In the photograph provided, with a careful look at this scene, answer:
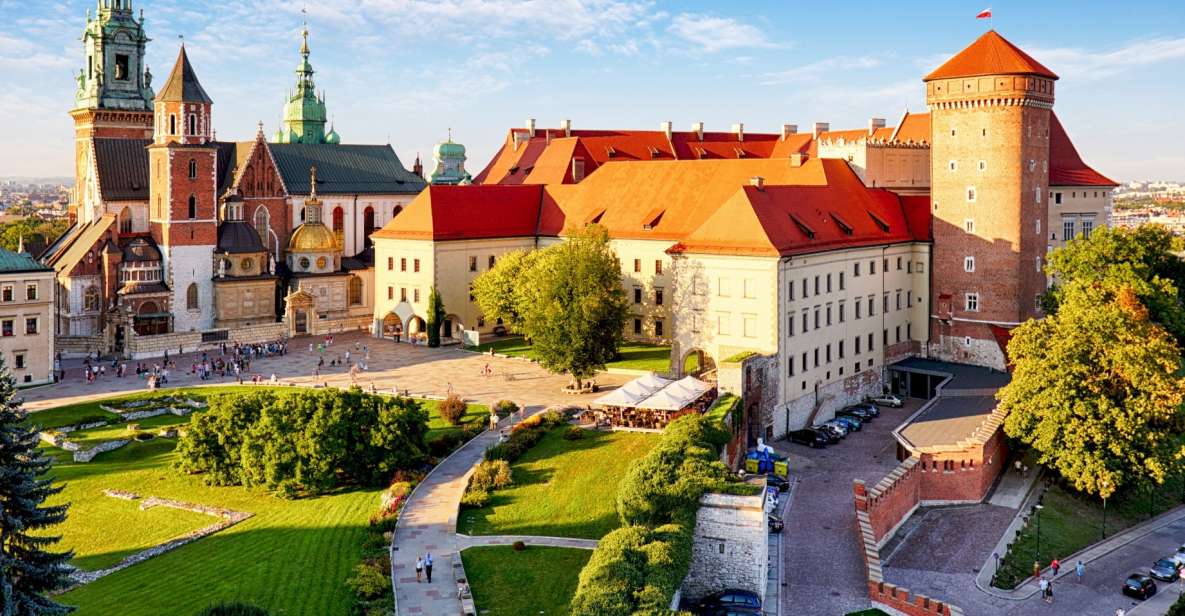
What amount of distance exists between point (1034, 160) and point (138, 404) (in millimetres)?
51742

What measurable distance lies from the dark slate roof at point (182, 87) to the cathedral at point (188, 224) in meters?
0.10

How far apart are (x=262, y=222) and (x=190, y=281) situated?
Result: 11020mm

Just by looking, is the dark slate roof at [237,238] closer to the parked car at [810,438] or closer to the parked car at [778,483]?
the parked car at [810,438]

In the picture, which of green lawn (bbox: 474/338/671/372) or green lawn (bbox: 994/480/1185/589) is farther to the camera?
green lawn (bbox: 474/338/671/372)

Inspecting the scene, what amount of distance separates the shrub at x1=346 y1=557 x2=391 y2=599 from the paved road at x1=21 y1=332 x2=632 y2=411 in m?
21.1

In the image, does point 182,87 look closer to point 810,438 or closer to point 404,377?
point 404,377

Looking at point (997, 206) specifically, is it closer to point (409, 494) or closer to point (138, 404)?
point (409, 494)

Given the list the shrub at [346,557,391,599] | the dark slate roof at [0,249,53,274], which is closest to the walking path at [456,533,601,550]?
the shrub at [346,557,391,599]

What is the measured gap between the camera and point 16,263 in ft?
227

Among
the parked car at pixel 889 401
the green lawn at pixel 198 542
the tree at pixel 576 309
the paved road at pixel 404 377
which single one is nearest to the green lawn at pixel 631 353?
the paved road at pixel 404 377

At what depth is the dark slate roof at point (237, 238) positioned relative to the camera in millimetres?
85312

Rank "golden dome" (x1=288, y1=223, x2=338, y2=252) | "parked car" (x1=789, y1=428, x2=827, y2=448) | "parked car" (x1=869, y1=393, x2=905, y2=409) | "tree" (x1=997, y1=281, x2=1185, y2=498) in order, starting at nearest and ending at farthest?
"tree" (x1=997, y1=281, x2=1185, y2=498)
"parked car" (x1=789, y1=428, x2=827, y2=448)
"parked car" (x1=869, y1=393, x2=905, y2=409)
"golden dome" (x1=288, y1=223, x2=338, y2=252)

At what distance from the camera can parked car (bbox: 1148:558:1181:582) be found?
4366 centimetres

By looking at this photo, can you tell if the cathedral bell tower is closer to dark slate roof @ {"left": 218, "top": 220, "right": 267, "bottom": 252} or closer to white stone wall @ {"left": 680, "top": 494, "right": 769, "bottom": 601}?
dark slate roof @ {"left": 218, "top": 220, "right": 267, "bottom": 252}
